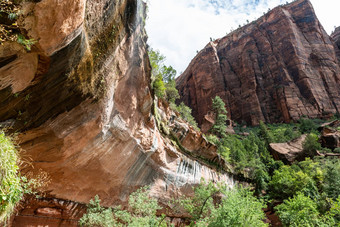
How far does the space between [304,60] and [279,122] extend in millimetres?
21530

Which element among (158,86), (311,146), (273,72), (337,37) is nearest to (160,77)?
(158,86)

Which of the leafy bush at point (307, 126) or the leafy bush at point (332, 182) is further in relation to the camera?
the leafy bush at point (307, 126)

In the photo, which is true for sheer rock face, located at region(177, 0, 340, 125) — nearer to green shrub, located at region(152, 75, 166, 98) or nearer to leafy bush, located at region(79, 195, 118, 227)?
green shrub, located at region(152, 75, 166, 98)

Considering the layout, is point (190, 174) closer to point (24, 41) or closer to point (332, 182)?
point (24, 41)

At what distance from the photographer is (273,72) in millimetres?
57875

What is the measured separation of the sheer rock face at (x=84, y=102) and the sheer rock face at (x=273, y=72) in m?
48.3

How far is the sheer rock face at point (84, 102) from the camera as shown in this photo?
554 centimetres

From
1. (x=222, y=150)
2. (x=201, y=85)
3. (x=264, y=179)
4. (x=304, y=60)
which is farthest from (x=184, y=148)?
(x=304, y=60)

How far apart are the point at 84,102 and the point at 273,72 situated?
6301 centimetres

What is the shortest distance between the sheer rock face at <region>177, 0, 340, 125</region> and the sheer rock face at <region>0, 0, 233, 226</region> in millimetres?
48347

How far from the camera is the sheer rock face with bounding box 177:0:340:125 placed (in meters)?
51.7

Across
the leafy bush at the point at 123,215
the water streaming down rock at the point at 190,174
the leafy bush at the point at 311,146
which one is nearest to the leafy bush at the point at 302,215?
the water streaming down rock at the point at 190,174

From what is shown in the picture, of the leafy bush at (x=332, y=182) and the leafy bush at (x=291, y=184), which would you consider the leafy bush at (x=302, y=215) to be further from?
the leafy bush at (x=332, y=182)

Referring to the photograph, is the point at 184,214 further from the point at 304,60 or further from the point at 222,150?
the point at 304,60
